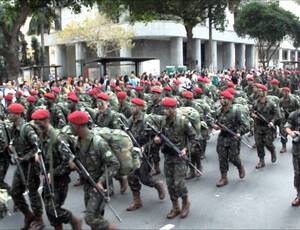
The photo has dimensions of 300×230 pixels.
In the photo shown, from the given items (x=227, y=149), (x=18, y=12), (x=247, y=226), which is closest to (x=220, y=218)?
(x=247, y=226)

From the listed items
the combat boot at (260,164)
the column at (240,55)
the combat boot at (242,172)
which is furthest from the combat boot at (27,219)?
the column at (240,55)

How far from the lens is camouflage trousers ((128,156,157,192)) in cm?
772

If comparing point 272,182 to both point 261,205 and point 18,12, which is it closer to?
point 261,205

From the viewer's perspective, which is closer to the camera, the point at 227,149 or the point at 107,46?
the point at 227,149

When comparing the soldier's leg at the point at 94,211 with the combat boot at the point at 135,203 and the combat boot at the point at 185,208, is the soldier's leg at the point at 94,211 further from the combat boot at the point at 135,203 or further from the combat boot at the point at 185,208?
the combat boot at the point at 135,203

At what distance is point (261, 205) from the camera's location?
307 inches

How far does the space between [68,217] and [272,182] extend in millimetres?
4499

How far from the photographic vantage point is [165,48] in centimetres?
5359

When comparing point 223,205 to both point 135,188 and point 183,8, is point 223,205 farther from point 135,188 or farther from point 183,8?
point 183,8

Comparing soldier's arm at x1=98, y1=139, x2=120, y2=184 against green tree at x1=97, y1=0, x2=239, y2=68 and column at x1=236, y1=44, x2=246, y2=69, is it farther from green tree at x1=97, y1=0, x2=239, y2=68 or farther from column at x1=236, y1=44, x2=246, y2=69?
column at x1=236, y1=44, x2=246, y2=69

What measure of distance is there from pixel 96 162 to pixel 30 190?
1.49 meters

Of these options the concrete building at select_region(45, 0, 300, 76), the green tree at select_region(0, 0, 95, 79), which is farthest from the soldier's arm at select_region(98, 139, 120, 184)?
the concrete building at select_region(45, 0, 300, 76)

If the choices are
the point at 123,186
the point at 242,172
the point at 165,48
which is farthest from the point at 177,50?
the point at 123,186

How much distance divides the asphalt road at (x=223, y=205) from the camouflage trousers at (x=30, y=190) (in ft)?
1.59
